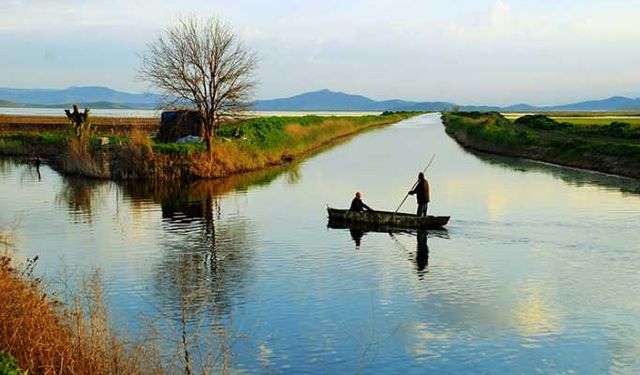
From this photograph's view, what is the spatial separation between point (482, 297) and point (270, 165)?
140ft

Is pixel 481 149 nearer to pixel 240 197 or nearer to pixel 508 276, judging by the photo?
pixel 240 197

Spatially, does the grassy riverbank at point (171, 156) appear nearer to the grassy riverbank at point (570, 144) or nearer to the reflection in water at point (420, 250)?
the reflection in water at point (420, 250)

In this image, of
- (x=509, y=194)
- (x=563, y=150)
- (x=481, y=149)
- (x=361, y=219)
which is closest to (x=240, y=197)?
(x=361, y=219)

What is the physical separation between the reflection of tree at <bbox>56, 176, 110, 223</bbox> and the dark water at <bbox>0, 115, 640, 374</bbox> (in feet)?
1.05

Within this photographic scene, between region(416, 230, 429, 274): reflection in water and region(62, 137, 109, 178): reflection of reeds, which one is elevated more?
region(62, 137, 109, 178): reflection of reeds

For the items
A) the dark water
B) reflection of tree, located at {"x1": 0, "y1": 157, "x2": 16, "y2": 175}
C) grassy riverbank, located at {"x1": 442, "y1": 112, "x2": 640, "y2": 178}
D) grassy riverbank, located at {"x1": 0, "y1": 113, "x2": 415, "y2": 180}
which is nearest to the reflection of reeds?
grassy riverbank, located at {"x1": 0, "y1": 113, "x2": 415, "y2": 180}

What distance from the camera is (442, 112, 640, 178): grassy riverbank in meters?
55.1

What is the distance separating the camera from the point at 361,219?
31922 millimetres

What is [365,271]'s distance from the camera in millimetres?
23328

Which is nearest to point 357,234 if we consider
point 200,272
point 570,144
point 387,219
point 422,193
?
point 387,219

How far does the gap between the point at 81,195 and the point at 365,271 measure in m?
24.7

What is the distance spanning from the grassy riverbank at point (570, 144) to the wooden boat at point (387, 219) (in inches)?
1021

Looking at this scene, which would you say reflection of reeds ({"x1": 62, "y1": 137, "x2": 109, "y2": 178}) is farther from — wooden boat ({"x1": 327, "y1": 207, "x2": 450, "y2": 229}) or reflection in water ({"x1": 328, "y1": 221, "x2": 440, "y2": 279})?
reflection in water ({"x1": 328, "y1": 221, "x2": 440, "y2": 279})

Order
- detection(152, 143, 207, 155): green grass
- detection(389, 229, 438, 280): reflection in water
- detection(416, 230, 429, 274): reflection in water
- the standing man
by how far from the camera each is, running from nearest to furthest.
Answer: detection(389, 229, 438, 280): reflection in water → detection(416, 230, 429, 274): reflection in water → the standing man → detection(152, 143, 207, 155): green grass
